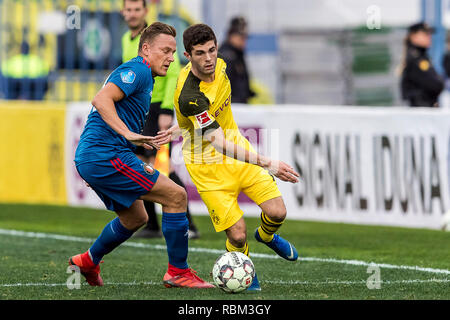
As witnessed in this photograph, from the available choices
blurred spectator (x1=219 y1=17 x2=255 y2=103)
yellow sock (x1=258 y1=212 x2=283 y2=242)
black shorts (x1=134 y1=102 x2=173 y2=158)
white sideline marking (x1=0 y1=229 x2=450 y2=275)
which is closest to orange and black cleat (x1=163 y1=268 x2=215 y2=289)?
yellow sock (x1=258 y1=212 x2=283 y2=242)

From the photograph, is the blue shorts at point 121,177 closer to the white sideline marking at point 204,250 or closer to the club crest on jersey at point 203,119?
the club crest on jersey at point 203,119

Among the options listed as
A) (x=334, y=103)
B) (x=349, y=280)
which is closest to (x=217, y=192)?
(x=349, y=280)

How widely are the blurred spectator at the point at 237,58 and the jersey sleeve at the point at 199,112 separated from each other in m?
5.59

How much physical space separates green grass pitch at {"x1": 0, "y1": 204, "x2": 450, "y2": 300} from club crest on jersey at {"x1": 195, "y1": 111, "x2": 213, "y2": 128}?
105 cm

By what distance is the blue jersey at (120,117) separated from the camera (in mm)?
6512

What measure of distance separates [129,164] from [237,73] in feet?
20.5

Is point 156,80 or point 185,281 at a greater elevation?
point 156,80

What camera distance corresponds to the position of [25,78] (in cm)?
1437

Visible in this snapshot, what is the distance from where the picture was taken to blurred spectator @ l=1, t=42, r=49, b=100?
562 inches

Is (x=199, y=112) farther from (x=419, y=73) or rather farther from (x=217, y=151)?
(x=419, y=73)

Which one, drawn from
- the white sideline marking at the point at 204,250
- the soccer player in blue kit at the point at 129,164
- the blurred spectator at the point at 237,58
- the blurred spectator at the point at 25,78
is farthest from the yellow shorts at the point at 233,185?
the blurred spectator at the point at 25,78

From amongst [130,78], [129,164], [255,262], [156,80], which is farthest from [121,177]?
[156,80]

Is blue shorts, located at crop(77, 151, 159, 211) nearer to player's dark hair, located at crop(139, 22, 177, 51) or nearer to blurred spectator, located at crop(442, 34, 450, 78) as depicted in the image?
player's dark hair, located at crop(139, 22, 177, 51)
